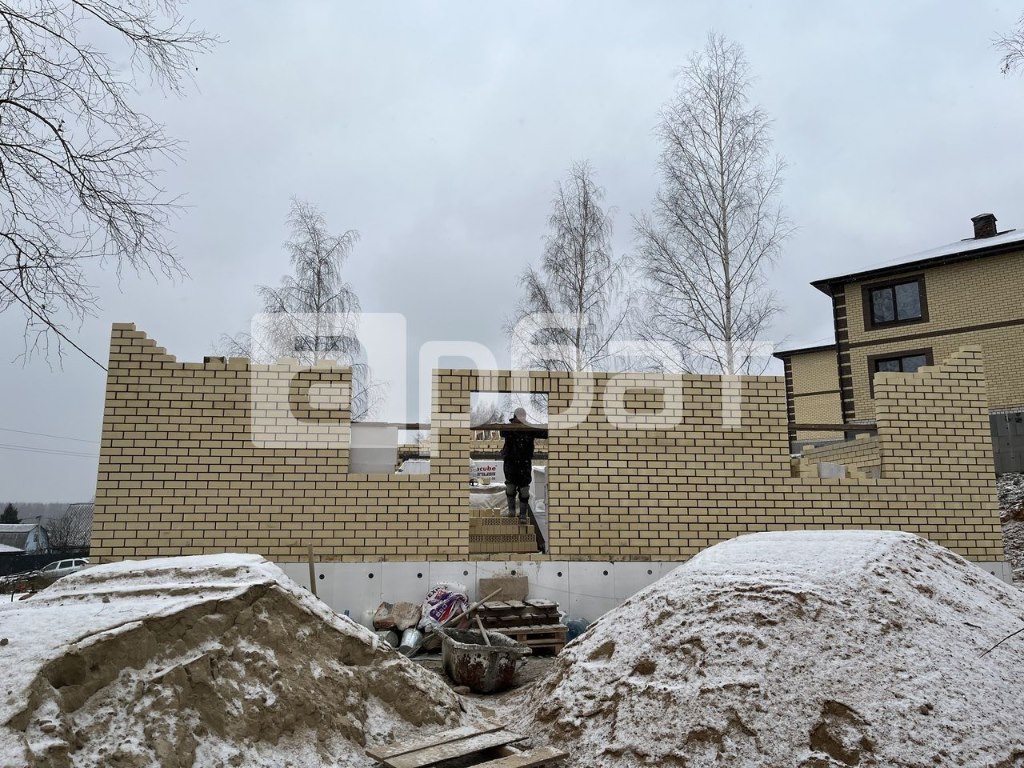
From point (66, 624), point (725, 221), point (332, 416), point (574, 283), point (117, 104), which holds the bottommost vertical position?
point (66, 624)

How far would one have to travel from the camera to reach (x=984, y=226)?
64.1 feet

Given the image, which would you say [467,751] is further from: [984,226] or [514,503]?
[984,226]

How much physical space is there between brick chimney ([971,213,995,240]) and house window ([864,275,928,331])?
267cm

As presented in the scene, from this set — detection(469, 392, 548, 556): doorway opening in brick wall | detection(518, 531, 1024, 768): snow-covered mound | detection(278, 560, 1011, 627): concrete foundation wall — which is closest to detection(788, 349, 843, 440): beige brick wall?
detection(469, 392, 548, 556): doorway opening in brick wall

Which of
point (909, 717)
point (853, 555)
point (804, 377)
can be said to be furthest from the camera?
point (804, 377)

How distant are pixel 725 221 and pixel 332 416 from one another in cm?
934

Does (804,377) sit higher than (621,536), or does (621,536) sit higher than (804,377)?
(804,377)

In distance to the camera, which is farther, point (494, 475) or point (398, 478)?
point (494, 475)

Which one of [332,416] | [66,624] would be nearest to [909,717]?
[66,624]

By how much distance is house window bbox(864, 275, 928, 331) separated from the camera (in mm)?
18750

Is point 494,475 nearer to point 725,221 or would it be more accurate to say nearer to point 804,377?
point 725,221

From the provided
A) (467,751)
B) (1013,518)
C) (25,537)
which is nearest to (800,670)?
(467,751)

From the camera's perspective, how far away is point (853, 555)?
433cm

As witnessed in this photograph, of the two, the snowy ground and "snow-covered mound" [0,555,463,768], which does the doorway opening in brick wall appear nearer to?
"snow-covered mound" [0,555,463,768]
